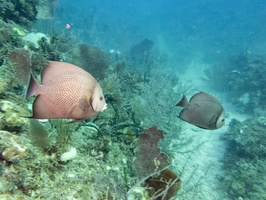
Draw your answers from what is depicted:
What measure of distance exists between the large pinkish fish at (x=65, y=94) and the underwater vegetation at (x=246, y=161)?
19.5ft

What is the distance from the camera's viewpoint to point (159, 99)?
6.57 metres

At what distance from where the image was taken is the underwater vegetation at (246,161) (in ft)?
17.2

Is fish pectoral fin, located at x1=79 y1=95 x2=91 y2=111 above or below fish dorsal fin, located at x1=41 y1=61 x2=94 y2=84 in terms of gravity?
below

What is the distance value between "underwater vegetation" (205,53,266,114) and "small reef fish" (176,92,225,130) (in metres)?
10.8

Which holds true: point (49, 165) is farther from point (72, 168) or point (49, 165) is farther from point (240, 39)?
point (240, 39)

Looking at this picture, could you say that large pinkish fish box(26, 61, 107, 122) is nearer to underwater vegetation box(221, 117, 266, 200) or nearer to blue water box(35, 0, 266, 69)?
underwater vegetation box(221, 117, 266, 200)

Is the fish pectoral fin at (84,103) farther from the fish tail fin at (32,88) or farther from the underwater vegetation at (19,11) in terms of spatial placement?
the underwater vegetation at (19,11)

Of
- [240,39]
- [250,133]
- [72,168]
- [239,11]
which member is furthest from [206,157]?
[239,11]

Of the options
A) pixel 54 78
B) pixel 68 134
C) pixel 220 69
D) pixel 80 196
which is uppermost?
pixel 220 69

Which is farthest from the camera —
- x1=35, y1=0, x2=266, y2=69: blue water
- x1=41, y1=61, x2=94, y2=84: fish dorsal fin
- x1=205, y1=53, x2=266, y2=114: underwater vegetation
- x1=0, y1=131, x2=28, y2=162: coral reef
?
x1=35, y1=0, x2=266, y2=69: blue water

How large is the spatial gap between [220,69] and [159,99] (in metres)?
12.5

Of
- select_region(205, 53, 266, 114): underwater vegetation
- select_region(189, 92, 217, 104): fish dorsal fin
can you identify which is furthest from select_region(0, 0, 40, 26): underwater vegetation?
select_region(205, 53, 266, 114): underwater vegetation

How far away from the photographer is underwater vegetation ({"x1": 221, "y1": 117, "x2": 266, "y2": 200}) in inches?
207

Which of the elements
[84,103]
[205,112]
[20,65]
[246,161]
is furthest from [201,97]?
[246,161]
